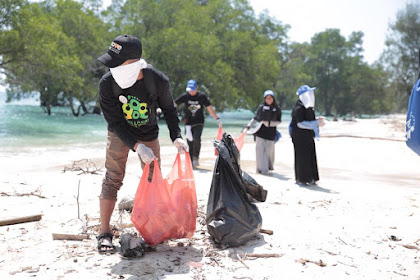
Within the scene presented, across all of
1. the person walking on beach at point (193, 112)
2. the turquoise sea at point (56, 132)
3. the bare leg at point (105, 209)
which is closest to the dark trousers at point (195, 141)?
the person walking on beach at point (193, 112)

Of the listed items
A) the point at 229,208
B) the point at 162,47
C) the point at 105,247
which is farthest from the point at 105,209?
the point at 162,47

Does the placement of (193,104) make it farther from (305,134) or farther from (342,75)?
(342,75)

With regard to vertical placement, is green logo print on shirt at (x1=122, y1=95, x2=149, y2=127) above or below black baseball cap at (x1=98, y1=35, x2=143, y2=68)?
below

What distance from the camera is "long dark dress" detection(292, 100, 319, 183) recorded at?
6828mm

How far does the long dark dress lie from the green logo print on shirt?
3.93 m

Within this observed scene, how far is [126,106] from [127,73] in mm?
286

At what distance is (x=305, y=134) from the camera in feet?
22.7

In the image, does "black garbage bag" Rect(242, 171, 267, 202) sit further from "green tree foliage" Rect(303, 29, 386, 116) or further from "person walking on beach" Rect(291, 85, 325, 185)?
"green tree foliage" Rect(303, 29, 386, 116)

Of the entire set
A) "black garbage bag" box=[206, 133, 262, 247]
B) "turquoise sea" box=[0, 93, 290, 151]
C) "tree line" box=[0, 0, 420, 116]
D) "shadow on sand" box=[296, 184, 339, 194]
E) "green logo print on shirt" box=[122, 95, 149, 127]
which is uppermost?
"tree line" box=[0, 0, 420, 116]

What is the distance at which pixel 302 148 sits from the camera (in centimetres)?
696

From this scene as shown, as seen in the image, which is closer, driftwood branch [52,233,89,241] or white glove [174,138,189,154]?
white glove [174,138,189,154]

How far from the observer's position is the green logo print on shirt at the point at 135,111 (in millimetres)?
3432

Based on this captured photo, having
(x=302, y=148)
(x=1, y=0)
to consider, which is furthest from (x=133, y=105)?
(x=1, y=0)

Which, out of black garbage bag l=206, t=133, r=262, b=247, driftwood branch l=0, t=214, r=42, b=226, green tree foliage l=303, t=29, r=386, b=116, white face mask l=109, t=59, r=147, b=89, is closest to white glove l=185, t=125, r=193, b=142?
driftwood branch l=0, t=214, r=42, b=226
